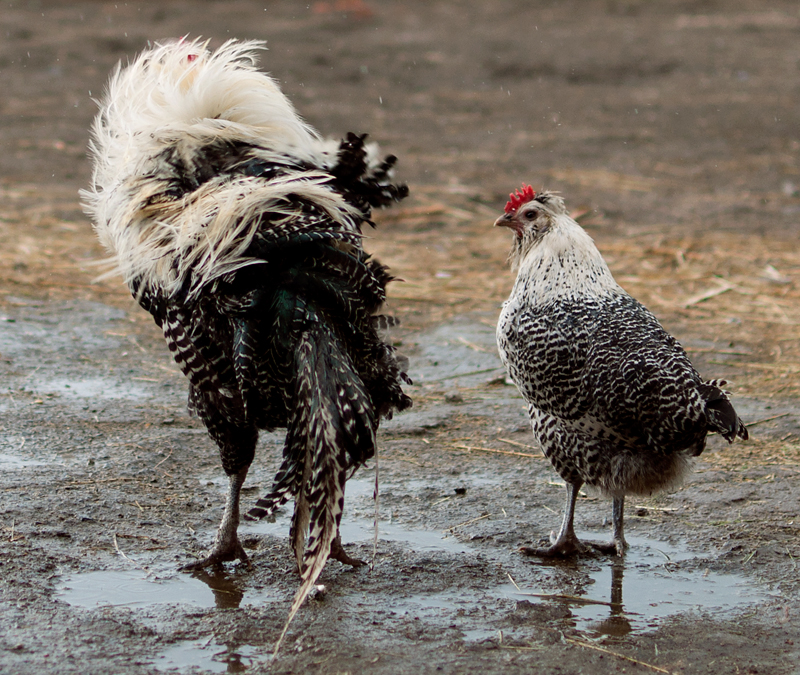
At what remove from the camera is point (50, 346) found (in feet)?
23.6

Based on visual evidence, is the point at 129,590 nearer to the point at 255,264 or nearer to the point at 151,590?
the point at 151,590

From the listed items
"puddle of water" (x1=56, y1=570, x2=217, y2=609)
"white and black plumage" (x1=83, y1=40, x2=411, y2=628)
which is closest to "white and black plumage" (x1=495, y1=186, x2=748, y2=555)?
"white and black plumage" (x1=83, y1=40, x2=411, y2=628)

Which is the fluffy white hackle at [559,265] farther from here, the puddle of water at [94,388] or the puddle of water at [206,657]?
the puddle of water at [94,388]

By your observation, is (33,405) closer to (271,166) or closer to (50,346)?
(50,346)

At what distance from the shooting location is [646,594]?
4340 mm

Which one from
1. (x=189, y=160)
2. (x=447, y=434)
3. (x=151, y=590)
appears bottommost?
(x=151, y=590)

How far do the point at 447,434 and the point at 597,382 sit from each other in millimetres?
1834

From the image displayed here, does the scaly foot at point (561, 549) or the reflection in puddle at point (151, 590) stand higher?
the scaly foot at point (561, 549)

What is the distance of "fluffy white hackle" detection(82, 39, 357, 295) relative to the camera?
403 centimetres

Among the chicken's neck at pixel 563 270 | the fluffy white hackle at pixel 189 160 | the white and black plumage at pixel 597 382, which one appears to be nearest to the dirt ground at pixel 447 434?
the fluffy white hackle at pixel 189 160

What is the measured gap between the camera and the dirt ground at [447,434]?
3889mm

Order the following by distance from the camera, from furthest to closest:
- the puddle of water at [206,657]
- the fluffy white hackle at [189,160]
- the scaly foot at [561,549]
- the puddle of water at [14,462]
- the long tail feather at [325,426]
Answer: the puddle of water at [14,462]
the scaly foot at [561,549]
the fluffy white hackle at [189,160]
the long tail feather at [325,426]
the puddle of water at [206,657]

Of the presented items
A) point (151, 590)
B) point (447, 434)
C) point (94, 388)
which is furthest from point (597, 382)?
point (94, 388)

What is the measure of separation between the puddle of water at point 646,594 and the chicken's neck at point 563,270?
4.13 feet
